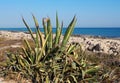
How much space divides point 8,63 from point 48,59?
1.30 meters

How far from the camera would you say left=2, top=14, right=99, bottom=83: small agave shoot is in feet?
37.0

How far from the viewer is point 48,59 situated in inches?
460

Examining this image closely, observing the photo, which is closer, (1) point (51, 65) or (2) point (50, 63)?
(1) point (51, 65)

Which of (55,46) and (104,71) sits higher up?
(55,46)

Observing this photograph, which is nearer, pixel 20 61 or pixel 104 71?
pixel 20 61

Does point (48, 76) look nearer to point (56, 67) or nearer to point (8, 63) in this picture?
point (56, 67)

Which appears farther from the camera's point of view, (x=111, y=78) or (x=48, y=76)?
(x=111, y=78)

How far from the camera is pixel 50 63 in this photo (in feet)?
37.5

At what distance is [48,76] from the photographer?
11.3 meters

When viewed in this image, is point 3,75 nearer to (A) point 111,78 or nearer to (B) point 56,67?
(B) point 56,67

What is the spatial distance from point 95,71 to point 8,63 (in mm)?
2727

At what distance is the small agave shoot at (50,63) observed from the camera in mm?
11266

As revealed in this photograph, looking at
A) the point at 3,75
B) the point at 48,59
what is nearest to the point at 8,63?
the point at 3,75

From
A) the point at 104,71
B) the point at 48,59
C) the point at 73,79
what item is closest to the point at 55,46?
the point at 48,59
